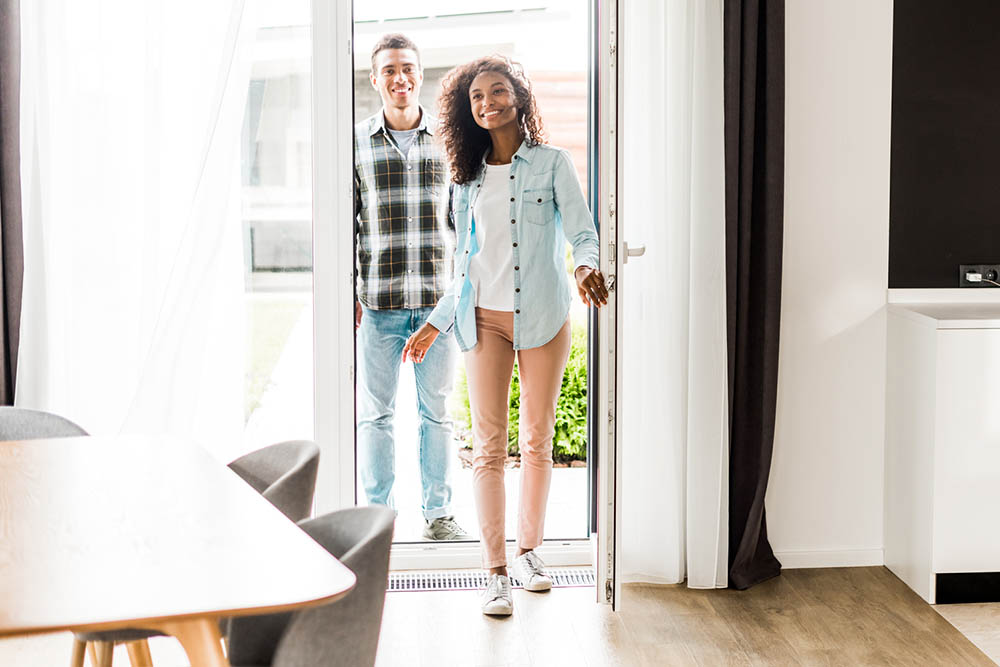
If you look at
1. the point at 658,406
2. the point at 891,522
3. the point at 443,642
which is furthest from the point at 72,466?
the point at 891,522

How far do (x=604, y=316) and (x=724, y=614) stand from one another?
999 mm

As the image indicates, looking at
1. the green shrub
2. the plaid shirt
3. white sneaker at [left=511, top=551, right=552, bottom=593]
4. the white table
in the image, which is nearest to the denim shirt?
the plaid shirt

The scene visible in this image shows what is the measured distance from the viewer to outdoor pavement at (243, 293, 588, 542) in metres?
3.54

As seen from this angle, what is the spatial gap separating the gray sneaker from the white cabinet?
1.59 m

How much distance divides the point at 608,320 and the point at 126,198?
159 cm

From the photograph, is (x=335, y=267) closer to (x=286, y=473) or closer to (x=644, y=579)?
(x=286, y=473)

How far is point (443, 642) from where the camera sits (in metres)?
3.02

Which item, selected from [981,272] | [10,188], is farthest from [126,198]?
[981,272]

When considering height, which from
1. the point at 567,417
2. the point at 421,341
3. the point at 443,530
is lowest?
the point at 443,530

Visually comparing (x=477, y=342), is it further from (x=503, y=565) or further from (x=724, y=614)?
(x=724, y=614)

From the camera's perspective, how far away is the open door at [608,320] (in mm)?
3053

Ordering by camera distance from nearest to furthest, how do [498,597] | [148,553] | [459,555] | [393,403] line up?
1. [148,553]
2. [498,597]
3. [459,555]
4. [393,403]

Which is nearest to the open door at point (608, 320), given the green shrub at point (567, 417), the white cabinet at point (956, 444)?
the white cabinet at point (956, 444)

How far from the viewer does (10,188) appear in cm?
326
